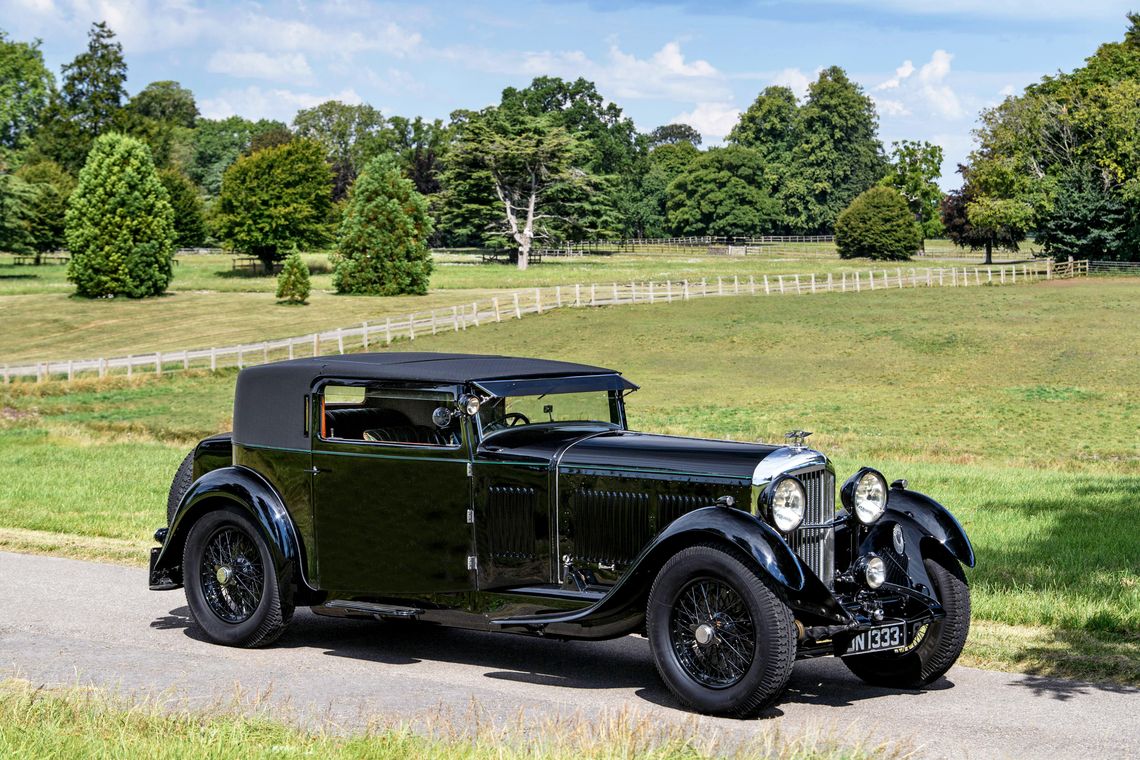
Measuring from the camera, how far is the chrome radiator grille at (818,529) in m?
7.80

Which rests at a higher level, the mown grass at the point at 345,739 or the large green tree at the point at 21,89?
the large green tree at the point at 21,89

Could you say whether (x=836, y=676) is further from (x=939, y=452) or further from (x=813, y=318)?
(x=813, y=318)

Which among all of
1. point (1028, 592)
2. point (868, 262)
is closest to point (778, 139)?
point (868, 262)

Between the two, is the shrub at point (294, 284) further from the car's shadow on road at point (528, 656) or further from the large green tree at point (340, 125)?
the large green tree at point (340, 125)

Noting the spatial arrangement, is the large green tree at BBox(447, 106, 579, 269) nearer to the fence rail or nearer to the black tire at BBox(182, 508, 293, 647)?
→ the fence rail

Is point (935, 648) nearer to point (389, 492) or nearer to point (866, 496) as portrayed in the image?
point (866, 496)

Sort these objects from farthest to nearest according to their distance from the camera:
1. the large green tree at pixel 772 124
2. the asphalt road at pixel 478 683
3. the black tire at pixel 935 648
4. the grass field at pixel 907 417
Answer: the large green tree at pixel 772 124 → the grass field at pixel 907 417 → the black tire at pixel 935 648 → the asphalt road at pixel 478 683

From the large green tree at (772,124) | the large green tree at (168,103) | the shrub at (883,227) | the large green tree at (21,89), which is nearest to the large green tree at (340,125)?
the large green tree at (168,103)

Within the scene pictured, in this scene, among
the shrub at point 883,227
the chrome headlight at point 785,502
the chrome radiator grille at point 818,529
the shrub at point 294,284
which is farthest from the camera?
→ the shrub at point 883,227

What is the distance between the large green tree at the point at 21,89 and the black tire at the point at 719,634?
4792 inches

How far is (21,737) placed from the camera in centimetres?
591

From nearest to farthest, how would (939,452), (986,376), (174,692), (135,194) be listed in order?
1. (174,692)
2. (939,452)
3. (986,376)
4. (135,194)

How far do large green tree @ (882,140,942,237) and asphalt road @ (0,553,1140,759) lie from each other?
125m

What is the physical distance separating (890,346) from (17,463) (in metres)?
34.6
